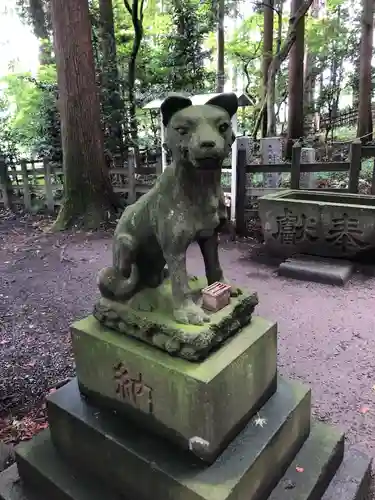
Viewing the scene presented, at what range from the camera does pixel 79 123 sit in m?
7.35

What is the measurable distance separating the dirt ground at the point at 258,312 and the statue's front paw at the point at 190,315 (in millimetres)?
1542

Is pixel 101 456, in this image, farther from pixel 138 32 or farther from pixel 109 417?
pixel 138 32

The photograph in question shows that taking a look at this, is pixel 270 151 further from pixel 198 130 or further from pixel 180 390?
pixel 180 390

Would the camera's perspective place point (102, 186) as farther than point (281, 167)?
Yes

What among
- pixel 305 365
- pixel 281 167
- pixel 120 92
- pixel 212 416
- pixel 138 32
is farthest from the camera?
pixel 138 32

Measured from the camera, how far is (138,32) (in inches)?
458

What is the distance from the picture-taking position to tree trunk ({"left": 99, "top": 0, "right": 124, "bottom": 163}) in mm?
10086

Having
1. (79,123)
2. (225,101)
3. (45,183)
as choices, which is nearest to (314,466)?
(225,101)

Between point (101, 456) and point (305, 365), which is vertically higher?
point (101, 456)

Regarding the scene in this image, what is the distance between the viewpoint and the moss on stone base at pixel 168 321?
5.51ft

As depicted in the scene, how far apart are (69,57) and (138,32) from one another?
17.8 ft

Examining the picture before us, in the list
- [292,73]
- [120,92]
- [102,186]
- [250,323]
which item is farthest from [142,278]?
[292,73]

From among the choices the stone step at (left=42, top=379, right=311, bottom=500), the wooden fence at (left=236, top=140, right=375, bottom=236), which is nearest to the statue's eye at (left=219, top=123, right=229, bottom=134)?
the stone step at (left=42, top=379, right=311, bottom=500)

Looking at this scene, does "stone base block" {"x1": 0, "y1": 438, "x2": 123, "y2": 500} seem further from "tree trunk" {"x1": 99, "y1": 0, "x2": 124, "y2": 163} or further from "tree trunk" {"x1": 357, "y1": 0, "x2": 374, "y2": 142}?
"tree trunk" {"x1": 357, "y1": 0, "x2": 374, "y2": 142}
